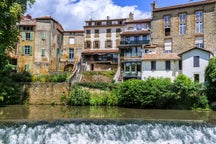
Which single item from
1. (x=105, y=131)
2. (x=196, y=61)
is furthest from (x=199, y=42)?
(x=105, y=131)

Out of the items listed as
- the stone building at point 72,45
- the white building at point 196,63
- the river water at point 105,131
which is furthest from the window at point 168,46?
the river water at point 105,131

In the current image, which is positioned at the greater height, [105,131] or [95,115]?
[95,115]

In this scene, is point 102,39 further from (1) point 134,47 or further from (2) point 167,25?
(2) point 167,25

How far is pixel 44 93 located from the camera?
3453 cm

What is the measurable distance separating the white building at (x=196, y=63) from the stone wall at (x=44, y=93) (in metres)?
16.8

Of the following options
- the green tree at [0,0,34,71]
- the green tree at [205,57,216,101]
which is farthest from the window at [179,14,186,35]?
the green tree at [0,0,34,71]

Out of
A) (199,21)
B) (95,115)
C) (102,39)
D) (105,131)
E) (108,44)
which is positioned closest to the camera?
(105,131)

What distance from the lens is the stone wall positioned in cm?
3447

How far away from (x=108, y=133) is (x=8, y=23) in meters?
17.4

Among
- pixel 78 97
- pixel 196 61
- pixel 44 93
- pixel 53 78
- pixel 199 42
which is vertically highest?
pixel 199 42

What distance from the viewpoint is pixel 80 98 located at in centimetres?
3359

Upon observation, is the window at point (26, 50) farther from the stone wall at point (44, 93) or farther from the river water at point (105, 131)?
the river water at point (105, 131)

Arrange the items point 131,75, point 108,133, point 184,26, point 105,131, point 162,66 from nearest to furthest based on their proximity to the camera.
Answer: point 108,133
point 105,131
point 162,66
point 131,75
point 184,26

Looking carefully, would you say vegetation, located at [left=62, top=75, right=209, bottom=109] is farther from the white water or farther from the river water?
the white water
